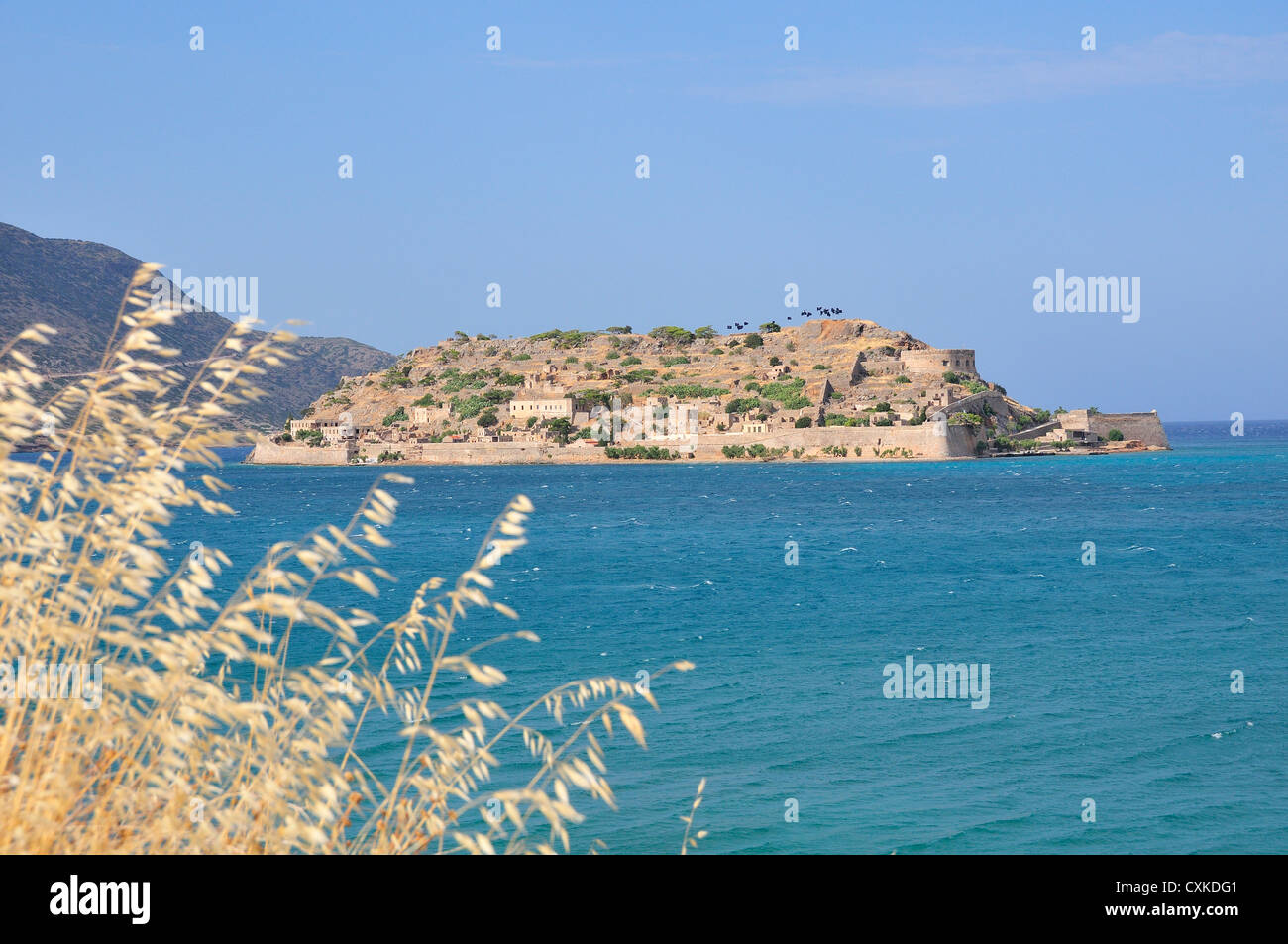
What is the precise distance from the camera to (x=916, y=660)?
1917 cm

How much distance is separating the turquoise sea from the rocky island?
58.0 metres

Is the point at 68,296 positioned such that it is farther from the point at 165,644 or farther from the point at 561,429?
the point at 165,644

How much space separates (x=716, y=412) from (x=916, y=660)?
104 metres

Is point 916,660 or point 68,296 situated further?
point 68,296

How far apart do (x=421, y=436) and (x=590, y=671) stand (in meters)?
113

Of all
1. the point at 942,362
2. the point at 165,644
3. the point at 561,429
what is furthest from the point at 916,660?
the point at 942,362

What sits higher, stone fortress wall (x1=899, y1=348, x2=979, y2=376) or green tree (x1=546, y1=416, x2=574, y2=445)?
stone fortress wall (x1=899, y1=348, x2=979, y2=376)

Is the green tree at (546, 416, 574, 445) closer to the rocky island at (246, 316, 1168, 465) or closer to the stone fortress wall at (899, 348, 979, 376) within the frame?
the rocky island at (246, 316, 1168, 465)

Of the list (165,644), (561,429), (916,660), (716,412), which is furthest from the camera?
(716,412)

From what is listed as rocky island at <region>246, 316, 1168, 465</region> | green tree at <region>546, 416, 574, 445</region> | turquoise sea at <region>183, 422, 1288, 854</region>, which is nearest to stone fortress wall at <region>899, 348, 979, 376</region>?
rocky island at <region>246, 316, 1168, 465</region>

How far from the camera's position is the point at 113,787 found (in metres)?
2.97

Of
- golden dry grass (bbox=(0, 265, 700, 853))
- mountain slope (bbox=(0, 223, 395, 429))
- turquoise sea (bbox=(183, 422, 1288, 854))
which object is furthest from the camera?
mountain slope (bbox=(0, 223, 395, 429))

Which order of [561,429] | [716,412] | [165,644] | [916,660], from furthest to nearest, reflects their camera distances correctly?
[716,412]
[561,429]
[916,660]
[165,644]

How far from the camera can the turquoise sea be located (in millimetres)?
10945
